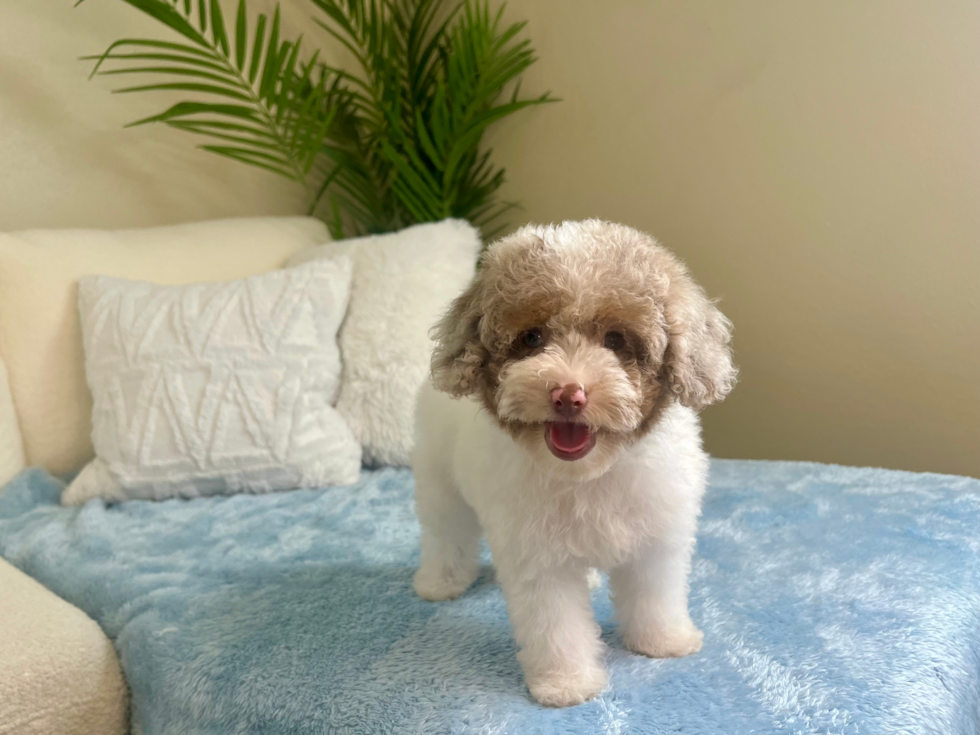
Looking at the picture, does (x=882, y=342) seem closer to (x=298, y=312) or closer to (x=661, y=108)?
(x=661, y=108)

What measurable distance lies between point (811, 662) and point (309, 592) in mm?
790

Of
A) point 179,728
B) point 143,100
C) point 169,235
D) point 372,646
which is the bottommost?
point 179,728

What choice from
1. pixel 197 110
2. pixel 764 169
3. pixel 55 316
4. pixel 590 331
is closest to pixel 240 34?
pixel 197 110

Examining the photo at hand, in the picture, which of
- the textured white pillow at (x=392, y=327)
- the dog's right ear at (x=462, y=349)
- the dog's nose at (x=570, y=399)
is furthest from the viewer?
the textured white pillow at (x=392, y=327)

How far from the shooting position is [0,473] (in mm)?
1669

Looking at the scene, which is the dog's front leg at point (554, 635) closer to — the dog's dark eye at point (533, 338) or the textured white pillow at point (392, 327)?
the dog's dark eye at point (533, 338)

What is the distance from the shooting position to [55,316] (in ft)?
5.75

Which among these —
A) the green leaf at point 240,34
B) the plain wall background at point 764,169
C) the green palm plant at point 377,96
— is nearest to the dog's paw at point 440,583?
the plain wall background at point 764,169

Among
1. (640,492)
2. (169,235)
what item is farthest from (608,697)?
(169,235)

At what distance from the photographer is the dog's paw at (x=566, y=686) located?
34.8 inches

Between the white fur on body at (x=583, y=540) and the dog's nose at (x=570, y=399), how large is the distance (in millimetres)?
83

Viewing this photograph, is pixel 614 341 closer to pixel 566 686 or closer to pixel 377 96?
pixel 566 686

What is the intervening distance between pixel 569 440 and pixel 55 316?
4.96 feet

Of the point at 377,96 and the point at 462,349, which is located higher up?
the point at 377,96
